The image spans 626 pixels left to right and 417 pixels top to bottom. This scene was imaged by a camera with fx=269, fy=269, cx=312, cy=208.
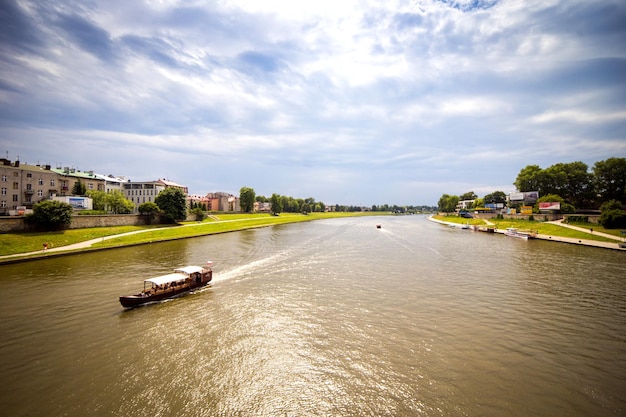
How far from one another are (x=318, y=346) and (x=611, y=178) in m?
150

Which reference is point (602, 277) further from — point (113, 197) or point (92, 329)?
point (113, 197)

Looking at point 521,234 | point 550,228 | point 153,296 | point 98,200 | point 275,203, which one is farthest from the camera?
point 275,203

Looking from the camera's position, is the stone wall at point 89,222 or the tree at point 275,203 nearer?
the stone wall at point 89,222

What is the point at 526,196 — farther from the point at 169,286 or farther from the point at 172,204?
the point at 169,286

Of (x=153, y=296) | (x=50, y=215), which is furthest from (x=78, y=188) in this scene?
(x=153, y=296)

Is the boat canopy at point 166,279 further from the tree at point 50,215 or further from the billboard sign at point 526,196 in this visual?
the billboard sign at point 526,196

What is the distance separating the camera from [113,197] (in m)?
88.9

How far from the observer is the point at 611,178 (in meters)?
107

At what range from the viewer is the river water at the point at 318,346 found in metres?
12.4

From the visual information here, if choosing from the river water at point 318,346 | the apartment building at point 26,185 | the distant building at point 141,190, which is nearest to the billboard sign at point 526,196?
the river water at point 318,346

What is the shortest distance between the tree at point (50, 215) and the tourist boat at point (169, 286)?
129 feet

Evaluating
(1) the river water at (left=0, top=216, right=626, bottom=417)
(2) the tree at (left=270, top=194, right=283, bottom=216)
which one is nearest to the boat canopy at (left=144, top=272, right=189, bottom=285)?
(1) the river water at (left=0, top=216, right=626, bottom=417)

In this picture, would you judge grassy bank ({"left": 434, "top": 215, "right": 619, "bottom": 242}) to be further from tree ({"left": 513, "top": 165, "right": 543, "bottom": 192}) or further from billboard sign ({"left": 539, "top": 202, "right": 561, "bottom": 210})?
tree ({"left": 513, "top": 165, "right": 543, "bottom": 192})

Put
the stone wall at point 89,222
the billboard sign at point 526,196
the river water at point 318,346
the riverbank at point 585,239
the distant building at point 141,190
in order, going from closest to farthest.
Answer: the river water at point 318,346, the stone wall at point 89,222, the riverbank at point 585,239, the billboard sign at point 526,196, the distant building at point 141,190
